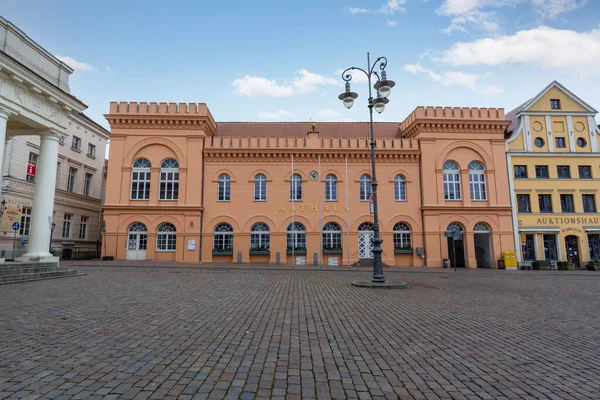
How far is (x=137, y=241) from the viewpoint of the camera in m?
25.8

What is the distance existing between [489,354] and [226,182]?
80.1ft

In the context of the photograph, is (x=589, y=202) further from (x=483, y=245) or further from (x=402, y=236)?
(x=402, y=236)

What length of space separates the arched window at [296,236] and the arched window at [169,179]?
9195 mm

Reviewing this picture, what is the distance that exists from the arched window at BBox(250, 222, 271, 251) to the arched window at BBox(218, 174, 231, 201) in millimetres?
3190

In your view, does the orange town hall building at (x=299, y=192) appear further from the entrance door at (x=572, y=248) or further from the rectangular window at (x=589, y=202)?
the rectangular window at (x=589, y=202)

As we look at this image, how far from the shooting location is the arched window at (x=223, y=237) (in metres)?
26.6

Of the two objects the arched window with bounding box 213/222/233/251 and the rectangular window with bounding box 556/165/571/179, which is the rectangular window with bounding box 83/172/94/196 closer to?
the arched window with bounding box 213/222/233/251

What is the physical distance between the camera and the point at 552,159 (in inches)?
1112

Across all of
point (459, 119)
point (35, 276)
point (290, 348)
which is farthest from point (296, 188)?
point (290, 348)

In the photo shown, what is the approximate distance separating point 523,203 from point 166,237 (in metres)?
28.3

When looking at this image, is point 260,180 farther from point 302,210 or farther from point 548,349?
point 548,349

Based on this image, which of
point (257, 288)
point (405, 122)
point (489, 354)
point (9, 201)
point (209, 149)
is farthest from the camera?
point (405, 122)

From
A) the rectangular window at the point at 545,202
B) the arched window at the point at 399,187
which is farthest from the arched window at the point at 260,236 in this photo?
the rectangular window at the point at 545,202

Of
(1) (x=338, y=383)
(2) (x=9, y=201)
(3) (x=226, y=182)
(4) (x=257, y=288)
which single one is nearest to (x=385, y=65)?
(4) (x=257, y=288)
